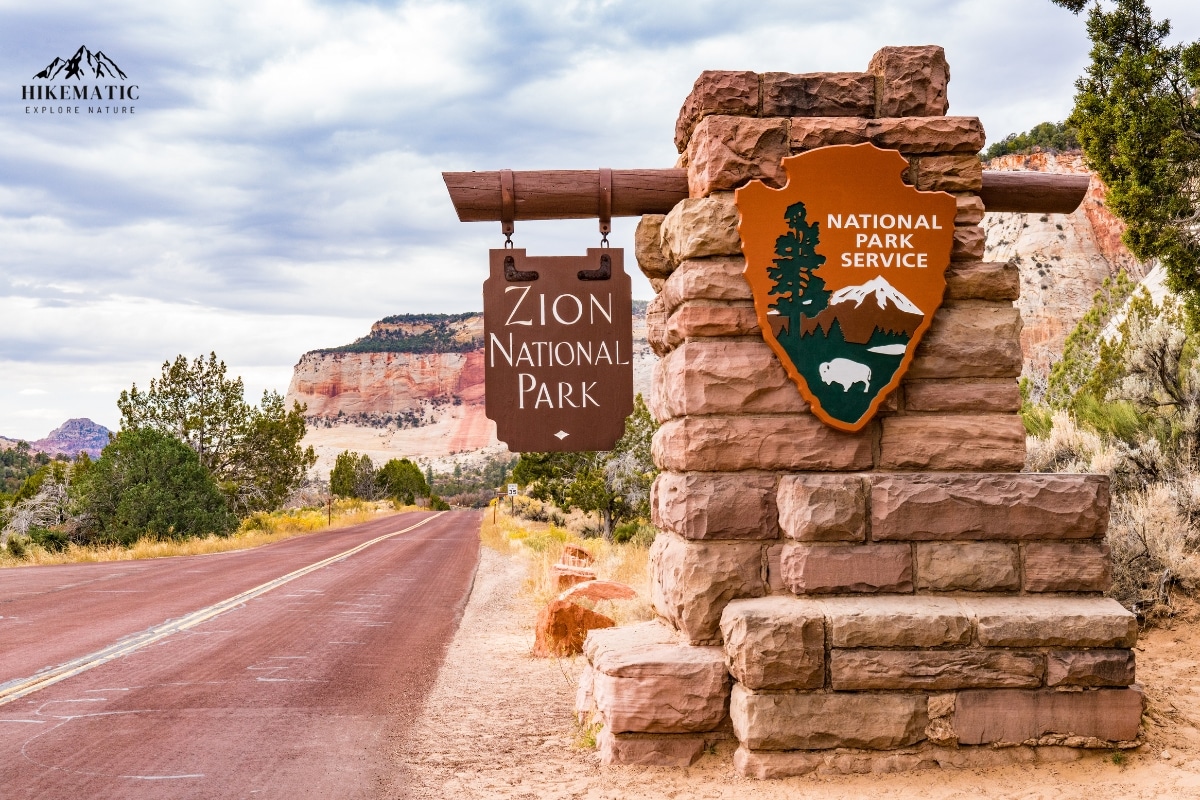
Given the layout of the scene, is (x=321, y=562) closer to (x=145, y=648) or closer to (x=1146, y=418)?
(x=145, y=648)

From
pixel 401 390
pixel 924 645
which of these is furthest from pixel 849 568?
pixel 401 390

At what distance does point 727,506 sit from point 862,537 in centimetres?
68

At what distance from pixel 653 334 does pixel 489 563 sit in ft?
50.1

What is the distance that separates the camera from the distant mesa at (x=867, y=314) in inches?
179

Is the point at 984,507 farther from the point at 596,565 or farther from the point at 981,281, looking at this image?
the point at 596,565

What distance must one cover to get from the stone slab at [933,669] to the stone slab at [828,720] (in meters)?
0.08

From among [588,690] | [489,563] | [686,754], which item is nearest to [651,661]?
[686,754]

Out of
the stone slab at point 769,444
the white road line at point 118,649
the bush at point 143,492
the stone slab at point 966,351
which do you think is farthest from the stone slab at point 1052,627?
the bush at point 143,492

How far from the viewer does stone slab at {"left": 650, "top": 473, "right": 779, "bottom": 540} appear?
4473 mm

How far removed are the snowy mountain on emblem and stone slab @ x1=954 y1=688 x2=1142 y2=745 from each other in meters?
1.90

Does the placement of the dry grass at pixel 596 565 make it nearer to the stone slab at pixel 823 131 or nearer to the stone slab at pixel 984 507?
the stone slab at pixel 984 507

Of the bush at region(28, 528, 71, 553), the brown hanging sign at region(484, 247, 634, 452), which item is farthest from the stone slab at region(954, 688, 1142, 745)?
the bush at region(28, 528, 71, 553)

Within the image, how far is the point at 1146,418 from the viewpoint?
402 inches

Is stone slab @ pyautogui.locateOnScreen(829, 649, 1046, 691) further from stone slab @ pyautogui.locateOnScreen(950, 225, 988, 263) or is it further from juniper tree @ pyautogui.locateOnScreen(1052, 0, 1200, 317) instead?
juniper tree @ pyautogui.locateOnScreen(1052, 0, 1200, 317)
